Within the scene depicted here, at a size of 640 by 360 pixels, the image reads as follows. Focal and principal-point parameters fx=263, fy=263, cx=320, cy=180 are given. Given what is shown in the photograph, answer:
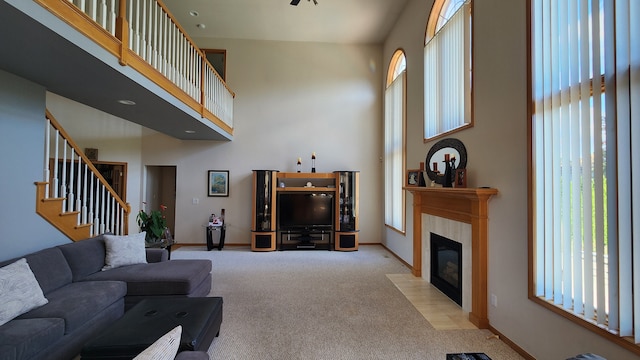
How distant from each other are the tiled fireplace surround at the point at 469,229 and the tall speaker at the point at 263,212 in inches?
127

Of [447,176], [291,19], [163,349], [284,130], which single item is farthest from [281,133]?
[163,349]

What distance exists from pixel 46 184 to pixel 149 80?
1.66 meters

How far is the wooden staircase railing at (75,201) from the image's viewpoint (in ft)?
9.88

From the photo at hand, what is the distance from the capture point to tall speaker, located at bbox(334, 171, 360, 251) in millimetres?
5918

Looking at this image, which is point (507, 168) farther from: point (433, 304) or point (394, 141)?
point (394, 141)

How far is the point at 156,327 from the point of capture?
75.7 inches

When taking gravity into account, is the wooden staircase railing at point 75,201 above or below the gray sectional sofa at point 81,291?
above

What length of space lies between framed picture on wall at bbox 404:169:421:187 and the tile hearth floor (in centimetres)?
149

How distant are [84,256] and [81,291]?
605 millimetres

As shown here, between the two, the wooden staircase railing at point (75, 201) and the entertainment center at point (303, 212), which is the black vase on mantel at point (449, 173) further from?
the wooden staircase railing at point (75, 201)

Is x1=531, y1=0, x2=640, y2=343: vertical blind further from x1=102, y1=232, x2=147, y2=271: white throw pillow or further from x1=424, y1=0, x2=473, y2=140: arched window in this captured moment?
x1=102, y1=232, x2=147, y2=271: white throw pillow

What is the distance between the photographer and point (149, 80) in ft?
→ 9.68

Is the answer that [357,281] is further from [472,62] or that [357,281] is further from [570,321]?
[472,62]

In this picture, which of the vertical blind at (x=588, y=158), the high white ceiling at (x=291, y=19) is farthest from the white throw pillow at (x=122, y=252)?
the high white ceiling at (x=291, y=19)
